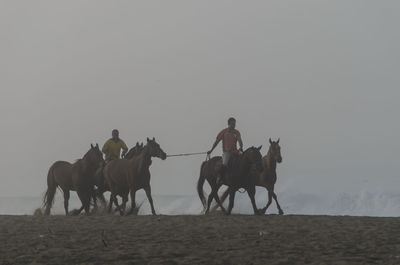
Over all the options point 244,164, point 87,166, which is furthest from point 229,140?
point 87,166

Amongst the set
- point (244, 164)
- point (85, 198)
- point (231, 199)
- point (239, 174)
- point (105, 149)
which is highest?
point (105, 149)

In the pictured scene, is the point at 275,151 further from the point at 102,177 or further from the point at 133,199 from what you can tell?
the point at 102,177

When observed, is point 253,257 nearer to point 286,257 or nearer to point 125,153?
point 286,257

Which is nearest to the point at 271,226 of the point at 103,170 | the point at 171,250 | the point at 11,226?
the point at 171,250

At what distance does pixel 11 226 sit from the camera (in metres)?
14.3

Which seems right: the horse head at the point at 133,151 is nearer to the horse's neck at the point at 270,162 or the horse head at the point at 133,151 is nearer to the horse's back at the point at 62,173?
the horse's back at the point at 62,173

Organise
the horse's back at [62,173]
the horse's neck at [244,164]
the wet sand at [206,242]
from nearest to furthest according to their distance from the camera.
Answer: the wet sand at [206,242], the horse's neck at [244,164], the horse's back at [62,173]

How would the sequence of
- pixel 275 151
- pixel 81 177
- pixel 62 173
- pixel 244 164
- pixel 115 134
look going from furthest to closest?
1. pixel 62 173
2. pixel 115 134
3. pixel 81 177
4. pixel 275 151
5. pixel 244 164

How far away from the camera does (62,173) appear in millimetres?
22250

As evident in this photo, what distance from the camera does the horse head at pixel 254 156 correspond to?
720 inches

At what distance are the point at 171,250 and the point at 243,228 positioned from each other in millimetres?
3373

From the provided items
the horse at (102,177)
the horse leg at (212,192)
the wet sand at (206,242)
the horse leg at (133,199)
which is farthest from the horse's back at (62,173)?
the wet sand at (206,242)

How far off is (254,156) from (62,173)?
6.68 metres

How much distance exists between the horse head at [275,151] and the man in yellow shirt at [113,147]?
160 inches
